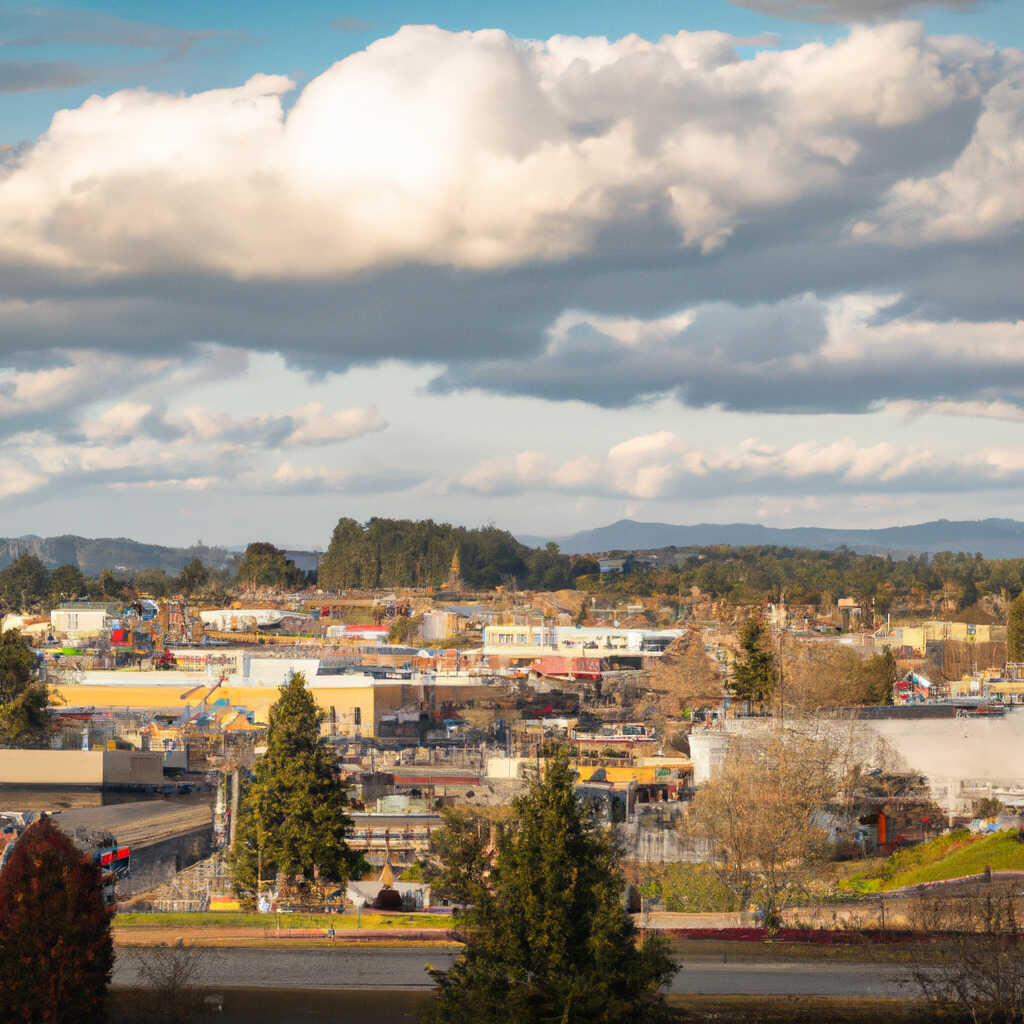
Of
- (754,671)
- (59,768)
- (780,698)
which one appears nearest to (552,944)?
(780,698)

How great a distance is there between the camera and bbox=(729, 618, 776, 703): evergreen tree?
44.6 meters

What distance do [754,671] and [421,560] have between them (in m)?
109

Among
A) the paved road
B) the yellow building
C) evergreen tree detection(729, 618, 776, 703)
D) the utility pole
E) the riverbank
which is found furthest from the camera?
the yellow building

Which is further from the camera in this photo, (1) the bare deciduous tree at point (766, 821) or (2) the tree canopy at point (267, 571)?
(2) the tree canopy at point (267, 571)

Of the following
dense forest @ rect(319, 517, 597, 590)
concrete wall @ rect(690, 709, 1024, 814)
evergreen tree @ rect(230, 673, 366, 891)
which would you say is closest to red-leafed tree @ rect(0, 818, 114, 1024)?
evergreen tree @ rect(230, 673, 366, 891)

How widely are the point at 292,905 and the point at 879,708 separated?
56.7 ft

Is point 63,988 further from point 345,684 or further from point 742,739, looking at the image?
point 345,684

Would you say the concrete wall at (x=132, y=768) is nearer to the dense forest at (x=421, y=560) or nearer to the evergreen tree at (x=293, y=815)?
the evergreen tree at (x=293, y=815)

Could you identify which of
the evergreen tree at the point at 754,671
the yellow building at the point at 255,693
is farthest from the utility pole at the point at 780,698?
the yellow building at the point at 255,693

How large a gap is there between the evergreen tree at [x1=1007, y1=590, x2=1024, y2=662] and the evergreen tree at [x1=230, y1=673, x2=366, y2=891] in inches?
1769

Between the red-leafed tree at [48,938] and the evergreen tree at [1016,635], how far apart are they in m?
55.3

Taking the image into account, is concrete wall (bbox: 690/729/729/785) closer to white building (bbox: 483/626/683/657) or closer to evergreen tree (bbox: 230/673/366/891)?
evergreen tree (bbox: 230/673/366/891)

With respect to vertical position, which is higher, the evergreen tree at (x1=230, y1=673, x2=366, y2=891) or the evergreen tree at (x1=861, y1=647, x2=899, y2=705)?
the evergreen tree at (x1=861, y1=647, x2=899, y2=705)

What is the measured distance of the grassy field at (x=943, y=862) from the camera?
28.0m
